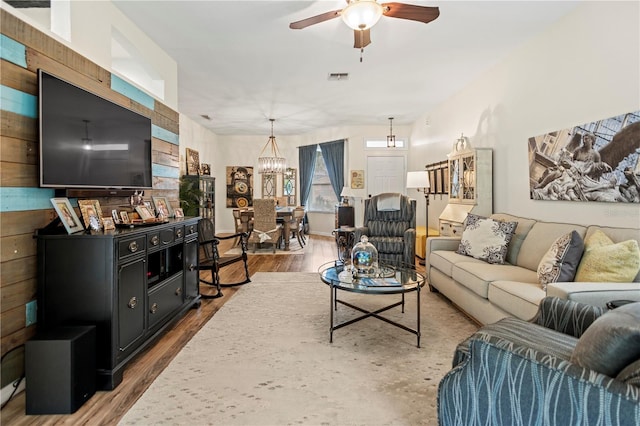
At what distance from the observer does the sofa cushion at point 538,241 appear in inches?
116

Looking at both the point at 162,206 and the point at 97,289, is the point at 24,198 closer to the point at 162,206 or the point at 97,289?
the point at 97,289

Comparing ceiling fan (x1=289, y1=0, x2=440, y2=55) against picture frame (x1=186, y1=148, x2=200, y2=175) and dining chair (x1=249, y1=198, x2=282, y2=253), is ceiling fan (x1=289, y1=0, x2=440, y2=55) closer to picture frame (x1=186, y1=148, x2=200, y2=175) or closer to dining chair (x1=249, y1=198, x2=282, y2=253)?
dining chair (x1=249, y1=198, x2=282, y2=253)

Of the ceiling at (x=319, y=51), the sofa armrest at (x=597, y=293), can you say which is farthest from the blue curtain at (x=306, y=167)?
the sofa armrest at (x=597, y=293)

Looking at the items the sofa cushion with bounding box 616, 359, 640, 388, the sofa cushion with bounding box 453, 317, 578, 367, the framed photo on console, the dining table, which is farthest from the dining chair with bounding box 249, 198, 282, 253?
the sofa cushion with bounding box 616, 359, 640, 388

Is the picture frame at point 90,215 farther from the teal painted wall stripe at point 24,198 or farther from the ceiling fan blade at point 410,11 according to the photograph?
the ceiling fan blade at point 410,11

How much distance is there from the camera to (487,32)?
11.2ft

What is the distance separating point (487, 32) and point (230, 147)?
7241mm

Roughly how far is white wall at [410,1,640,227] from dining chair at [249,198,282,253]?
145 inches

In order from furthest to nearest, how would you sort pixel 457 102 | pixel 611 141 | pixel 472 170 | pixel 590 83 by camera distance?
pixel 457 102 < pixel 472 170 < pixel 590 83 < pixel 611 141

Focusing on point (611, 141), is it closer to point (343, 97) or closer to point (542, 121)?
point (542, 121)

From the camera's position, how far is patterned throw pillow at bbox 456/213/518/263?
10.7ft

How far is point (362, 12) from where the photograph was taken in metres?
2.26

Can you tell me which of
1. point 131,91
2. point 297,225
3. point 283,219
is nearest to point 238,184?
point 297,225

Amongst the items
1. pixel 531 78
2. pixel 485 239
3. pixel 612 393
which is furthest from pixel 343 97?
pixel 612 393
